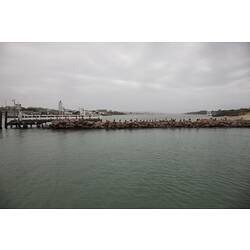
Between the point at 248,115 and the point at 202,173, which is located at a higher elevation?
the point at 248,115

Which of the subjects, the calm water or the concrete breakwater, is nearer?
the calm water

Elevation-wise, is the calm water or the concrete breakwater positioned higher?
the concrete breakwater

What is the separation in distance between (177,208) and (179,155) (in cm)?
345

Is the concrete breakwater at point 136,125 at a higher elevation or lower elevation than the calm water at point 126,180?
higher

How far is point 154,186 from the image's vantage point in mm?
3664

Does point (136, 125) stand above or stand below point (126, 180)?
above

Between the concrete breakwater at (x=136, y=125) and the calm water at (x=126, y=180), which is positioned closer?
the calm water at (x=126, y=180)

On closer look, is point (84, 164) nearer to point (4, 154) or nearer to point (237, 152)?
point (4, 154)

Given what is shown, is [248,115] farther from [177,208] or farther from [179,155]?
[177,208]

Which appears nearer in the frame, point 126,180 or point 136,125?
point 126,180

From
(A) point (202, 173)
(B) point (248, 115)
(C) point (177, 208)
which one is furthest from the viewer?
(B) point (248, 115)

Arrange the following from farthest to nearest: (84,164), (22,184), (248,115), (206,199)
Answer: (248,115), (84,164), (22,184), (206,199)

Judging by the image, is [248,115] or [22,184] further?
[248,115]

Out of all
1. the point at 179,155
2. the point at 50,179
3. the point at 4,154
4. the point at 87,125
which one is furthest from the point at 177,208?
the point at 87,125
